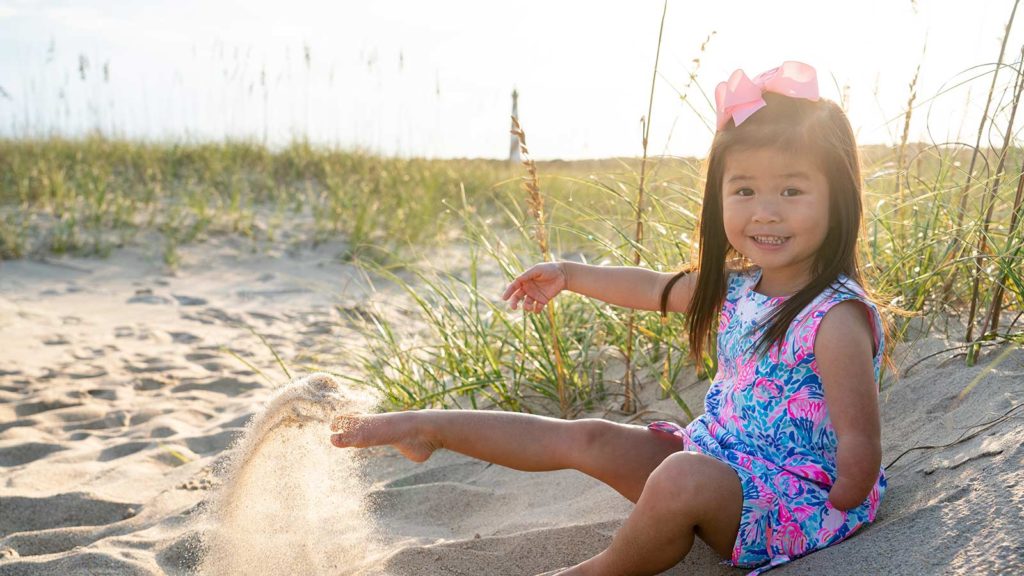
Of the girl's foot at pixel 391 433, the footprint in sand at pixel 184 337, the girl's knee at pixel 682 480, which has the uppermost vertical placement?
the girl's knee at pixel 682 480

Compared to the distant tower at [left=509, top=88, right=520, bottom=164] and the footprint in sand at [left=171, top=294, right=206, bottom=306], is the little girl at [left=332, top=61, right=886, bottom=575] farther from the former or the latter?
the distant tower at [left=509, top=88, right=520, bottom=164]

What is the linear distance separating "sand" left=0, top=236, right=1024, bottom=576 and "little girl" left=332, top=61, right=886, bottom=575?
13 centimetres

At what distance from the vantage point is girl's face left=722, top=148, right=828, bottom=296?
1.85 m

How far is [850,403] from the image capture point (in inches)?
66.9

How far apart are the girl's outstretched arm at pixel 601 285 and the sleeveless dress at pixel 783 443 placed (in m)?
0.29

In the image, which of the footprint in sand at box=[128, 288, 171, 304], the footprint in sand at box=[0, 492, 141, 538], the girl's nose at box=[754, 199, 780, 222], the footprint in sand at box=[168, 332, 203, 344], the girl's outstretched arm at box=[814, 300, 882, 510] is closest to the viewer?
the girl's outstretched arm at box=[814, 300, 882, 510]

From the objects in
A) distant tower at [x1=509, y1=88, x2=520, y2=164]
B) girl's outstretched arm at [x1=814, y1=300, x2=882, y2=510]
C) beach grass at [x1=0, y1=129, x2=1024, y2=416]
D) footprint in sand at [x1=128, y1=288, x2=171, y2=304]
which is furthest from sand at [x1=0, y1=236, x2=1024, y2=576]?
distant tower at [x1=509, y1=88, x2=520, y2=164]

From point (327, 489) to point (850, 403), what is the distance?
1274mm

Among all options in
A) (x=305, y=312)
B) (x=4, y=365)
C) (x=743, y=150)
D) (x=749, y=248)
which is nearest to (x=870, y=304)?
(x=749, y=248)

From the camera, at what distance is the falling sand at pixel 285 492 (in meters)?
2.12

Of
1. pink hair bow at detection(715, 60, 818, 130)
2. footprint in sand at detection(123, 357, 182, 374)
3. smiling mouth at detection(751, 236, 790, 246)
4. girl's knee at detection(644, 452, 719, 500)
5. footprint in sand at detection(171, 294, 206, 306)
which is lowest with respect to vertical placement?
footprint in sand at detection(123, 357, 182, 374)

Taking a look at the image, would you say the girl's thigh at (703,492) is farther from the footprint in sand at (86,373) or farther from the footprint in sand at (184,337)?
the footprint in sand at (184,337)

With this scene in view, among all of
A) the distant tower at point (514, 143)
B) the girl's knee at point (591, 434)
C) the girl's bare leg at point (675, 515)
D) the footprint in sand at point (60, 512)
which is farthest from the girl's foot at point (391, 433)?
the distant tower at point (514, 143)

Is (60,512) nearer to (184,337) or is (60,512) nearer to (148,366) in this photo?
(148,366)
